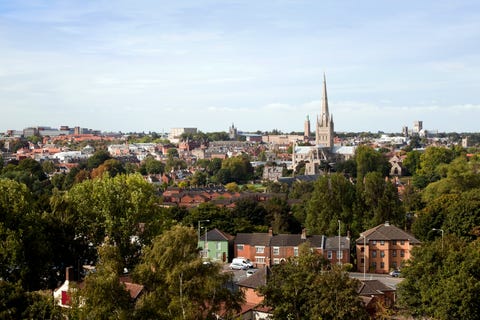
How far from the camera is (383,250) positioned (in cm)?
5166

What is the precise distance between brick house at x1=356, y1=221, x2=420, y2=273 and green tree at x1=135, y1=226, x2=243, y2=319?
2706 centimetres

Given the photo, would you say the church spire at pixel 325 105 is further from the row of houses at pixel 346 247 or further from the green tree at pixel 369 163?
the row of houses at pixel 346 247

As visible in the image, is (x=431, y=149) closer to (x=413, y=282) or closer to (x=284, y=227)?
(x=284, y=227)

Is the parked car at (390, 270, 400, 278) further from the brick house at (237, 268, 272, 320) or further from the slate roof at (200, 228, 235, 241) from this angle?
the brick house at (237, 268, 272, 320)

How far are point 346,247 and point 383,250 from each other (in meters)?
3.08

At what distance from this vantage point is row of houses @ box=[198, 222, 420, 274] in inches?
2021

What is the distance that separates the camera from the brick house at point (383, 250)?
51531mm

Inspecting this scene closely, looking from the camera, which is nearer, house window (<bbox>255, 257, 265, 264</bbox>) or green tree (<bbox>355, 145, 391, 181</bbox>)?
house window (<bbox>255, 257, 265, 264</bbox>)

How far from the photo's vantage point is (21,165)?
4304 inches

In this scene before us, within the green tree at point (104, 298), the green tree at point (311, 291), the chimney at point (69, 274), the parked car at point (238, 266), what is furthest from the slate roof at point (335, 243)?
the green tree at point (104, 298)

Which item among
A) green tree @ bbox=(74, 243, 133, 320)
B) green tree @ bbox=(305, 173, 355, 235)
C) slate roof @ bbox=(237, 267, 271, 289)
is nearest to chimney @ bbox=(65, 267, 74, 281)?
green tree @ bbox=(74, 243, 133, 320)

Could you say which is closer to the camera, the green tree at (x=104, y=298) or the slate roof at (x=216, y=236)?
the green tree at (x=104, y=298)

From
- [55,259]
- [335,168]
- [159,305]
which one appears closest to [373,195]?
[55,259]

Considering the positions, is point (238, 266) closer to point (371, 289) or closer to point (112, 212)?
point (112, 212)
